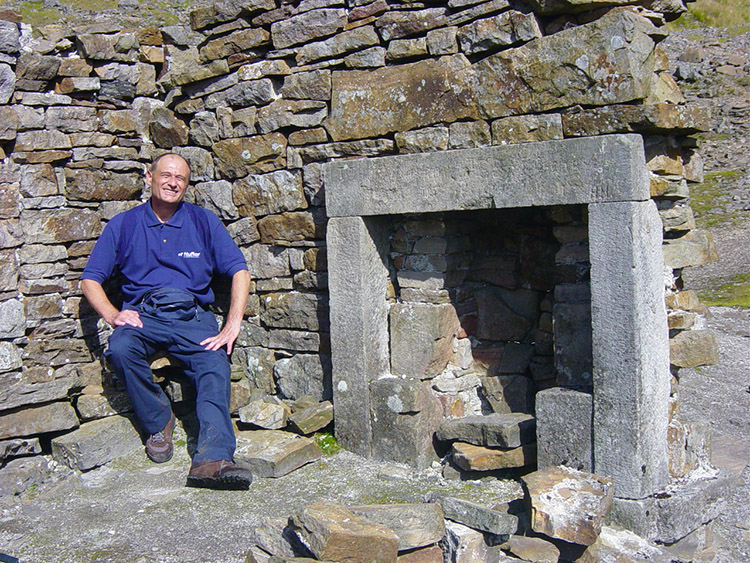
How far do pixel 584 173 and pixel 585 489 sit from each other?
1.50 m

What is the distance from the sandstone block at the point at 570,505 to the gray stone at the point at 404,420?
0.90 m

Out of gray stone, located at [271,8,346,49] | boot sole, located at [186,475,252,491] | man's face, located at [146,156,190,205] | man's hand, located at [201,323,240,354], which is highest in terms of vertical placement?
gray stone, located at [271,8,346,49]

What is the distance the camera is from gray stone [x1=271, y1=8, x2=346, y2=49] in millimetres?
4375

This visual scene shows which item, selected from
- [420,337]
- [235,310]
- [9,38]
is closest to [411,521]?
[420,337]

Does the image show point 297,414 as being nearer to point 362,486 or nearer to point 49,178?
point 362,486

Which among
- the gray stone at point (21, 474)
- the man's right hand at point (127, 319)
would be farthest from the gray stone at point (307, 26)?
the gray stone at point (21, 474)

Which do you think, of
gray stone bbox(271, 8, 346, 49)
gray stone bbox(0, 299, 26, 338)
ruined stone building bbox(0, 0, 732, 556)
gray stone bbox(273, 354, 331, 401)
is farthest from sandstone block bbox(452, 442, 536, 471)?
gray stone bbox(0, 299, 26, 338)

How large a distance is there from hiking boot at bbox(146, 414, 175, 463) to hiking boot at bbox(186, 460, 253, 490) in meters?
0.50

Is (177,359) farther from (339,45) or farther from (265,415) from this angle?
(339,45)

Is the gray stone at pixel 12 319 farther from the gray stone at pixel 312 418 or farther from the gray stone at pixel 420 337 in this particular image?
the gray stone at pixel 420 337

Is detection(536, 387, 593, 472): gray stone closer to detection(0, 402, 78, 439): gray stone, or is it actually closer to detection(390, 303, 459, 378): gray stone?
detection(390, 303, 459, 378): gray stone

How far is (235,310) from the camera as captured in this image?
458cm

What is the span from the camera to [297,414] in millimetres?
4488

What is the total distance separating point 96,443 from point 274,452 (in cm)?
113
